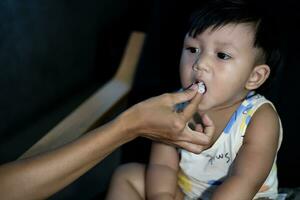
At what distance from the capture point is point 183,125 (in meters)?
0.83

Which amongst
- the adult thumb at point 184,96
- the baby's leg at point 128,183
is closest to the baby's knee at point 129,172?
the baby's leg at point 128,183

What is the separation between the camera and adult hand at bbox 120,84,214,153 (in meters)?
0.83

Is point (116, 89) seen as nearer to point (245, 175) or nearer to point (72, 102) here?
point (72, 102)

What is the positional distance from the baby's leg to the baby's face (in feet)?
0.90

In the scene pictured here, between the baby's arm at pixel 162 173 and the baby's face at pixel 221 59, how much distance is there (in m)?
0.18

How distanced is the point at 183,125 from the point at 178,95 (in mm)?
63

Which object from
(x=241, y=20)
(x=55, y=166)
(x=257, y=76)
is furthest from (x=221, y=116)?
(x=55, y=166)

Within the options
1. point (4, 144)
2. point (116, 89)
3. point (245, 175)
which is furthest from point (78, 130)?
point (245, 175)

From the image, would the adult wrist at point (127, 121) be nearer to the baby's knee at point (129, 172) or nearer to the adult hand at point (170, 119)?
the adult hand at point (170, 119)

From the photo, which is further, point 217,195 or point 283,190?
point 283,190

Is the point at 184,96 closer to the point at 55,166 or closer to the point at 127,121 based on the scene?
the point at 127,121

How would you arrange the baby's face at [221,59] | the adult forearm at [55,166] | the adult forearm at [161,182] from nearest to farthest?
1. the adult forearm at [55,166]
2. the baby's face at [221,59]
3. the adult forearm at [161,182]

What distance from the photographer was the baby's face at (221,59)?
2.92 feet

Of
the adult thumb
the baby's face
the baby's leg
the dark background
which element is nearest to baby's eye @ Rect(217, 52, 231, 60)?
the baby's face
